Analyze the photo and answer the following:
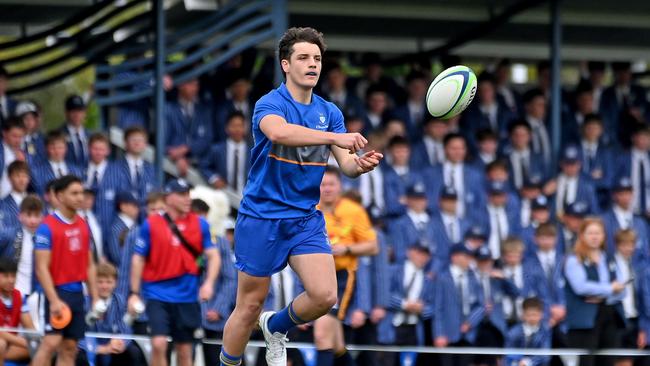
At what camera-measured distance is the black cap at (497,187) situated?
1555 centimetres

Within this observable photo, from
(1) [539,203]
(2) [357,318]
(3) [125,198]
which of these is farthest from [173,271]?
(1) [539,203]

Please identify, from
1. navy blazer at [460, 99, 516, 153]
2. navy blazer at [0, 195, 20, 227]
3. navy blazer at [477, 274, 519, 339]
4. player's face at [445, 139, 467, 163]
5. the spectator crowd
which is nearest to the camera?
the spectator crowd

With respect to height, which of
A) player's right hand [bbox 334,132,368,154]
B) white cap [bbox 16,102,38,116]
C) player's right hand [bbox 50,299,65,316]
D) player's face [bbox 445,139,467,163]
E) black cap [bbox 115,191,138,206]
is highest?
white cap [bbox 16,102,38,116]

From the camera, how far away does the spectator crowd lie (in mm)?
12367

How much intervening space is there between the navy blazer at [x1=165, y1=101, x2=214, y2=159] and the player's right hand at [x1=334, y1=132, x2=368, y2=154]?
25.7 ft

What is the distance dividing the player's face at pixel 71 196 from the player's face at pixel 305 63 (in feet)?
11.8

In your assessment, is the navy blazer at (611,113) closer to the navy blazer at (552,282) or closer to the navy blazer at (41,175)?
the navy blazer at (552,282)

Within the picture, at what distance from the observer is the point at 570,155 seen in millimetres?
16516

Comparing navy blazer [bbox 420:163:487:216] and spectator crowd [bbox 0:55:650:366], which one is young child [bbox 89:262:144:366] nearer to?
spectator crowd [bbox 0:55:650:366]

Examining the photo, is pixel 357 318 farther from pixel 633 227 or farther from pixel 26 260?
pixel 633 227

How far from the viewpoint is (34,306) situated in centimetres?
1239

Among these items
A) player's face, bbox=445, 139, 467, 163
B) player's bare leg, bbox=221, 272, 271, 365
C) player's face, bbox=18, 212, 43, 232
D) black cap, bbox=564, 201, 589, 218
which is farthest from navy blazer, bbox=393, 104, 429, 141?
player's bare leg, bbox=221, 272, 271, 365

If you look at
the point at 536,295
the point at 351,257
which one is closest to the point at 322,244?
the point at 351,257

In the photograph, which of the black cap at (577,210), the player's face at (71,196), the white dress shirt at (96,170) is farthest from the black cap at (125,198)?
the black cap at (577,210)
